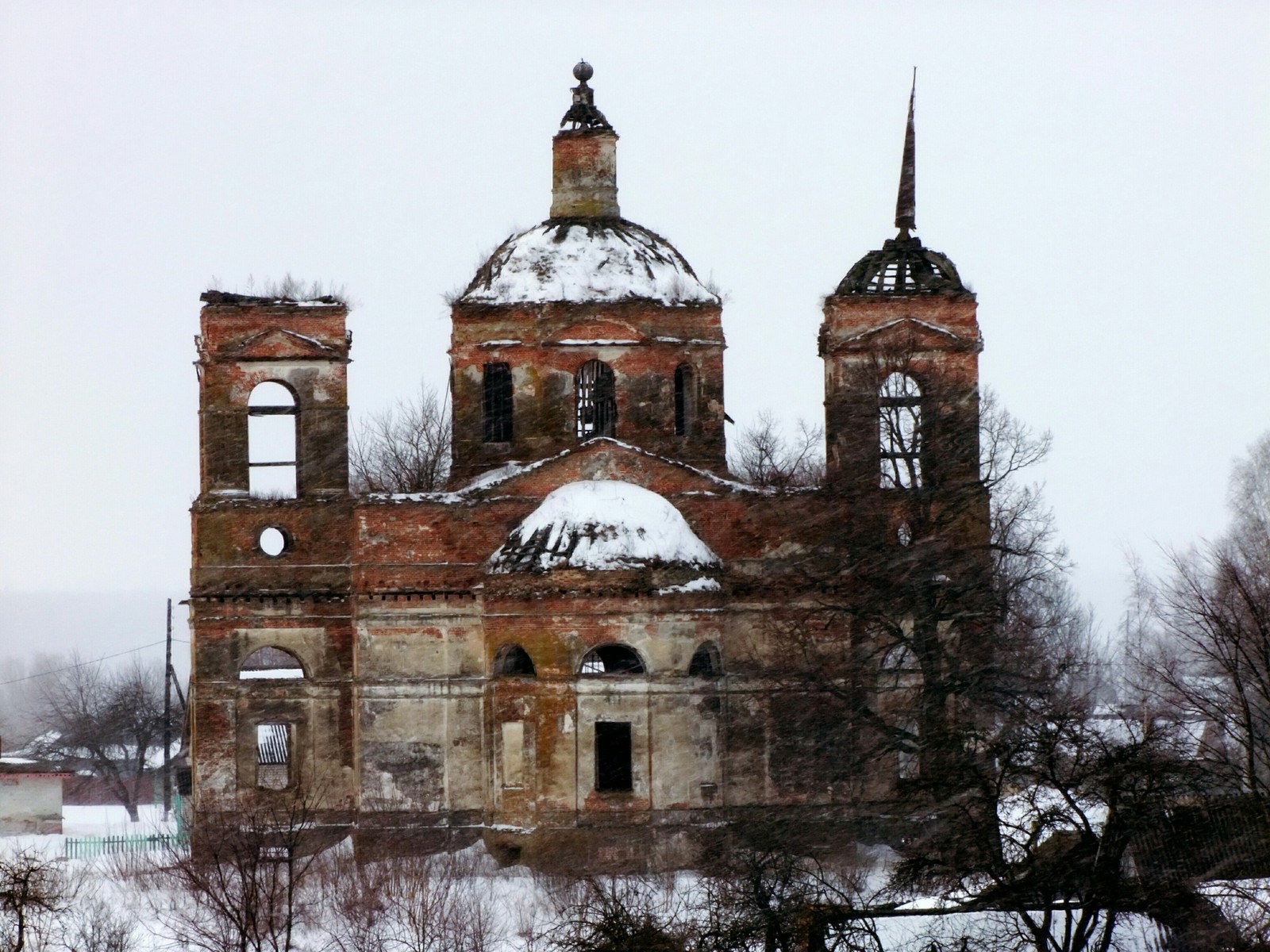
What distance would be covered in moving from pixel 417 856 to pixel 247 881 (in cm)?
484

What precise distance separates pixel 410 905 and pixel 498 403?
969 cm

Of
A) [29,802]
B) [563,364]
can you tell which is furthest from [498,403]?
[29,802]

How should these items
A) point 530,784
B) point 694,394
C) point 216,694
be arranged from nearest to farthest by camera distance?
point 530,784 < point 216,694 < point 694,394

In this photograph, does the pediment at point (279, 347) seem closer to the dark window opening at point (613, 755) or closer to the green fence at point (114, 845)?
the dark window opening at point (613, 755)

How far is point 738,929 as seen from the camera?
20156 mm

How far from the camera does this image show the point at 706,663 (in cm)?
2909

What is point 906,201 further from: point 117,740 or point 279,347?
point 117,740

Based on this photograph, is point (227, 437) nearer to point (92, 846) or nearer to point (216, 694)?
point (216, 694)

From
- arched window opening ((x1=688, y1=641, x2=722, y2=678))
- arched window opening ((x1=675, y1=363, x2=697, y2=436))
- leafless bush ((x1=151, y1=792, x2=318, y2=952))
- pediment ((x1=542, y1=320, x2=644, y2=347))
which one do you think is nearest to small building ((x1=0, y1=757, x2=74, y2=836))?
leafless bush ((x1=151, y1=792, x2=318, y2=952))

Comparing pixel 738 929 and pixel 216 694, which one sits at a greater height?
pixel 216 694

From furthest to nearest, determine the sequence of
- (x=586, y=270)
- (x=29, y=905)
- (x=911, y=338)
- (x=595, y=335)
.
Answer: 1. (x=586, y=270)
2. (x=595, y=335)
3. (x=911, y=338)
4. (x=29, y=905)

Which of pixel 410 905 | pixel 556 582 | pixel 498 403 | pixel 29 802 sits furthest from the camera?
pixel 29 802

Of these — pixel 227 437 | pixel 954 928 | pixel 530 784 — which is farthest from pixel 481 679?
pixel 954 928

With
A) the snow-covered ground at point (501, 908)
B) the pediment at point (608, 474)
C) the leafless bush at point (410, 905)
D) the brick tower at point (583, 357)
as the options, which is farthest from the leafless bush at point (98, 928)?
the brick tower at point (583, 357)
